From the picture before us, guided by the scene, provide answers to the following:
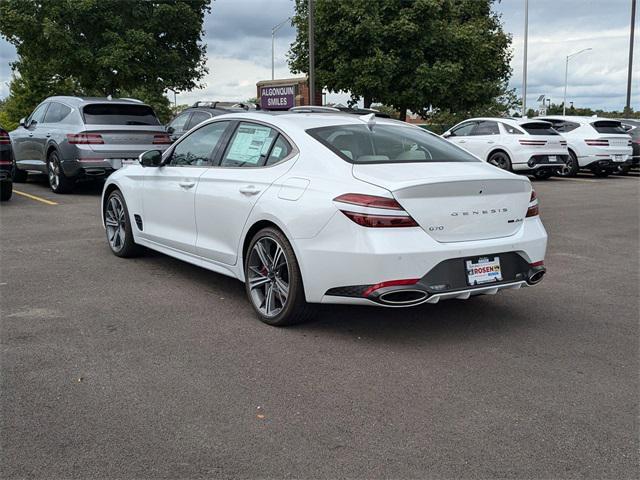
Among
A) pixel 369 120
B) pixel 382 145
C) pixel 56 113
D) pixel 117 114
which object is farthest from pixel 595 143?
pixel 382 145

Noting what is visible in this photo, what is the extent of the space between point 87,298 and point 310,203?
234cm

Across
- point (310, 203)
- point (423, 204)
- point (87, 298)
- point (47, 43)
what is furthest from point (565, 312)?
point (47, 43)

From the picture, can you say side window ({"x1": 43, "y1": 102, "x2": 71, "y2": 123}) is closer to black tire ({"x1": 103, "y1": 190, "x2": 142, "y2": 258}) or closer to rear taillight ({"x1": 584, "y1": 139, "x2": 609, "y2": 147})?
black tire ({"x1": 103, "y1": 190, "x2": 142, "y2": 258})

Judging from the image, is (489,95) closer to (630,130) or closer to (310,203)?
(630,130)

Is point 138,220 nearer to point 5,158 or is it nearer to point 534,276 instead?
point 534,276

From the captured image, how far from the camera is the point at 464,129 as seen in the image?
18.9m

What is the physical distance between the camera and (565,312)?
18.4ft

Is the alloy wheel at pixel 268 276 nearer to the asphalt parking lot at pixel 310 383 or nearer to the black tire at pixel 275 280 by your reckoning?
the black tire at pixel 275 280

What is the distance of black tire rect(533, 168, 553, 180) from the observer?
17.6 meters

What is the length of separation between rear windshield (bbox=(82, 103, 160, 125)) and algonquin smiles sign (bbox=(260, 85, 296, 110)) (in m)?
17.4

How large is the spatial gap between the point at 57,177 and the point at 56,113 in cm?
127

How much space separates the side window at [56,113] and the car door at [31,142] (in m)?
0.20

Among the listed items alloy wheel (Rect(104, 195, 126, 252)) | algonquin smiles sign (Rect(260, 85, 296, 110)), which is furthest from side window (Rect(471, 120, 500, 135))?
algonquin smiles sign (Rect(260, 85, 296, 110))

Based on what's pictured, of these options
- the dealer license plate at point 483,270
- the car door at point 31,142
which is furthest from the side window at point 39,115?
the dealer license plate at point 483,270
